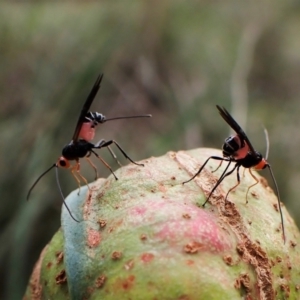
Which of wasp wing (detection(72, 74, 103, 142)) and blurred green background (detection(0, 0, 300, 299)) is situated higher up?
blurred green background (detection(0, 0, 300, 299))

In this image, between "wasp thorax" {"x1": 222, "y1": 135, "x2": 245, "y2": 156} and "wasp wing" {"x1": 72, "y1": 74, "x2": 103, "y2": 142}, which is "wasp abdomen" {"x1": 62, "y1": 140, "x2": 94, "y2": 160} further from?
"wasp thorax" {"x1": 222, "y1": 135, "x2": 245, "y2": 156}

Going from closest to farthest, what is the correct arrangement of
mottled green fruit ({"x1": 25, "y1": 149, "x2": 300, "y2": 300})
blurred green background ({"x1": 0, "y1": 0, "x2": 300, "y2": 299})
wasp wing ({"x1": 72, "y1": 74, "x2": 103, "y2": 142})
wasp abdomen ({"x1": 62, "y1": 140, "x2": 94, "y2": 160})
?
mottled green fruit ({"x1": 25, "y1": 149, "x2": 300, "y2": 300}) → wasp wing ({"x1": 72, "y1": 74, "x2": 103, "y2": 142}) → wasp abdomen ({"x1": 62, "y1": 140, "x2": 94, "y2": 160}) → blurred green background ({"x1": 0, "y1": 0, "x2": 300, "y2": 299})

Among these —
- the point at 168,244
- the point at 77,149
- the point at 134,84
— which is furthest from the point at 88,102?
the point at 134,84

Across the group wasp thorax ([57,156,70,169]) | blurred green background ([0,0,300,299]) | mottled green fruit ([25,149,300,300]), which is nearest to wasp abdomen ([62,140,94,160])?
wasp thorax ([57,156,70,169])

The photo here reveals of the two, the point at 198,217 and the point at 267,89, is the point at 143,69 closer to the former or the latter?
the point at 267,89

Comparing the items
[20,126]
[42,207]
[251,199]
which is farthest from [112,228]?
[20,126]

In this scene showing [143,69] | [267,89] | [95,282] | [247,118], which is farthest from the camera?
[267,89]
